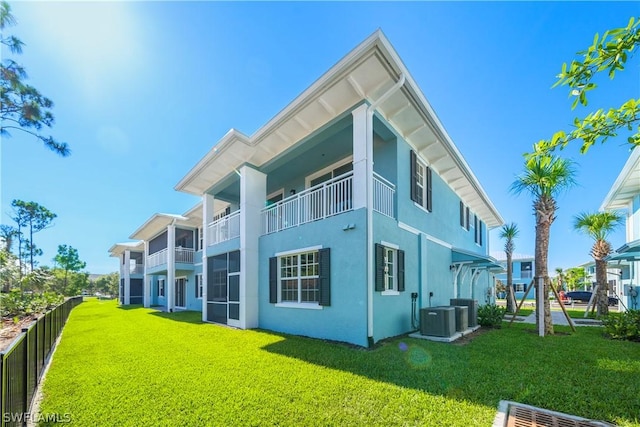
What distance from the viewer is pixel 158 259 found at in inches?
865

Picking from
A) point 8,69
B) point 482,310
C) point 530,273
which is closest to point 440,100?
point 482,310

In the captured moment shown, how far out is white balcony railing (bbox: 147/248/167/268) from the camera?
21.0 meters

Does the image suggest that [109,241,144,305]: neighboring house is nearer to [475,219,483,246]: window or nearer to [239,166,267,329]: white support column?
[239,166,267,329]: white support column

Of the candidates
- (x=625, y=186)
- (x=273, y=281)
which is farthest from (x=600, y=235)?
(x=273, y=281)

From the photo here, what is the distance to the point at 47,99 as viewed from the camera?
877 cm

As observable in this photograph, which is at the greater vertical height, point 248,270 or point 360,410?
point 248,270

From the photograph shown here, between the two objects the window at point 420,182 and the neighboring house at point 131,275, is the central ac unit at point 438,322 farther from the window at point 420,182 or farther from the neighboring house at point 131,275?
the neighboring house at point 131,275

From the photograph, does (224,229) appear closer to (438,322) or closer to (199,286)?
(438,322)

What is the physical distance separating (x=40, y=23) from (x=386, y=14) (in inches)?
353

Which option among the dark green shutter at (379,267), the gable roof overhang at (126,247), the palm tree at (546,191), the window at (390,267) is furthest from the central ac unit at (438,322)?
the gable roof overhang at (126,247)

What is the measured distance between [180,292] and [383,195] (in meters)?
20.3

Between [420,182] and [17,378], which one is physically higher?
[420,182]

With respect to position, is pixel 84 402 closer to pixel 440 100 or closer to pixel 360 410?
pixel 360 410

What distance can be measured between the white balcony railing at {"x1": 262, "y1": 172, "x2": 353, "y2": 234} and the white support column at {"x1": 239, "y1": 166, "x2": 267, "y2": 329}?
15.9 inches
